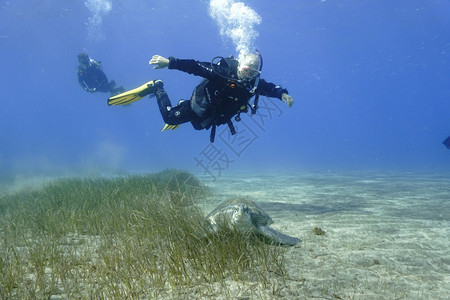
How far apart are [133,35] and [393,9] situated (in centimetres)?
4525

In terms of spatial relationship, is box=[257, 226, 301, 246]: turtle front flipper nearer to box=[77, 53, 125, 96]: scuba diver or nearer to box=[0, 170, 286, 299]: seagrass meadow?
box=[0, 170, 286, 299]: seagrass meadow

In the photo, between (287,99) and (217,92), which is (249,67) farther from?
(287,99)

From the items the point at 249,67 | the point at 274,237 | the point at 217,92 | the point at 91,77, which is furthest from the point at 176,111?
the point at 91,77

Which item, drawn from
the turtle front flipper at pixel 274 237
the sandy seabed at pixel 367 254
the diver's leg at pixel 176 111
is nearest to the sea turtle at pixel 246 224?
the turtle front flipper at pixel 274 237

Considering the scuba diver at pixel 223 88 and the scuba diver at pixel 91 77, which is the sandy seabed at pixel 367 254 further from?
the scuba diver at pixel 91 77

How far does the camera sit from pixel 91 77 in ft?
56.5

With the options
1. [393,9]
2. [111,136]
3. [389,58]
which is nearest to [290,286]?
[393,9]

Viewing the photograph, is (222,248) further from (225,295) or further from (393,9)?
(393,9)

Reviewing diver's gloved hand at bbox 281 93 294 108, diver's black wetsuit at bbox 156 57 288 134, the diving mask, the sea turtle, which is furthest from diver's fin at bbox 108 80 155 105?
the sea turtle

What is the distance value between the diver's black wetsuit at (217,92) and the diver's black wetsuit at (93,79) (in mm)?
12373

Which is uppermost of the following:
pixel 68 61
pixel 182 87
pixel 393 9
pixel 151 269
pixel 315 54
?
pixel 182 87

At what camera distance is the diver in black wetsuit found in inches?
216

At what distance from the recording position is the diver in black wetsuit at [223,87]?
18.0 ft

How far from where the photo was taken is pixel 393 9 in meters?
39.0
